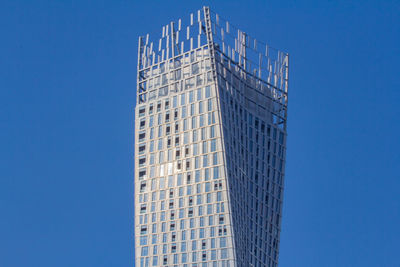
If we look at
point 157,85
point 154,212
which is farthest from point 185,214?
point 157,85

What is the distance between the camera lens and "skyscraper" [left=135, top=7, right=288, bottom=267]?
163 metres

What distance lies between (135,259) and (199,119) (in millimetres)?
28768

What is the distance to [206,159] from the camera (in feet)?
543

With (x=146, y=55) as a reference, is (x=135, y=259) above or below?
below

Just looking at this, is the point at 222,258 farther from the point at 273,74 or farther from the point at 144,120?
the point at 273,74

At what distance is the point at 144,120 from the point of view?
177250 millimetres

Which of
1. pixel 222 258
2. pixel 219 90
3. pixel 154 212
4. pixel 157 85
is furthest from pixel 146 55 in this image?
pixel 222 258

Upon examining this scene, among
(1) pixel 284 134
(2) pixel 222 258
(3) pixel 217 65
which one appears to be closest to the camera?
(2) pixel 222 258

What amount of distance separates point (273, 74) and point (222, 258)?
46.9 metres

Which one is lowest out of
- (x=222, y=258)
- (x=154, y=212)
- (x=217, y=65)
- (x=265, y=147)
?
(x=222, y=258)

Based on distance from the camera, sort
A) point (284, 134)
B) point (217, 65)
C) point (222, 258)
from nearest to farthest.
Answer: point (222, 258)
point (217, 65)
point (284, 134)

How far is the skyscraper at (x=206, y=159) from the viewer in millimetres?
163125

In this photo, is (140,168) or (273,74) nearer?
(140,168)

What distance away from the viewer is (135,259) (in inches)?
6609
